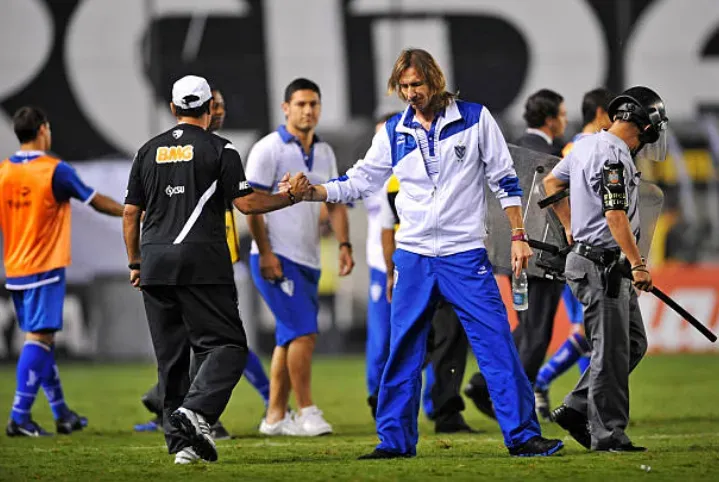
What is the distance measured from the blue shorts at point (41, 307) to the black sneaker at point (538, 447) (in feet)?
13.7

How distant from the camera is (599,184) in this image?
8125 millimetres

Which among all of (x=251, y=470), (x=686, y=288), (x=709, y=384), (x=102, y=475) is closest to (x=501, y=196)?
(x=251, y=470)

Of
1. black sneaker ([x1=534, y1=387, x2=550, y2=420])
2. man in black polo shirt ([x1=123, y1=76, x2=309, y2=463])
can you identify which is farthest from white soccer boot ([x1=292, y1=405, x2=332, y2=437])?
man in black polo shirt ([x1=123, y1=76, x2=309, y2=463])

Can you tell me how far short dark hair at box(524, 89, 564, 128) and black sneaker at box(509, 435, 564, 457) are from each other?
3373 millimetres

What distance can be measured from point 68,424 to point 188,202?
133 inches

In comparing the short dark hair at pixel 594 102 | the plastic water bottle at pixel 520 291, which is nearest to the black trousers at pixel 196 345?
the plastic water bottle at pixel 520 291

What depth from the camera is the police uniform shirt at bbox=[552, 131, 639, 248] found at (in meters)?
7.99

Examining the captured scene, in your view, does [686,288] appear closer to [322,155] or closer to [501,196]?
[322,155]

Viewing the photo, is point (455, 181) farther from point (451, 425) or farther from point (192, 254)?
point (451, 425)

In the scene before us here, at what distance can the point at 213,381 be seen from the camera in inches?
315

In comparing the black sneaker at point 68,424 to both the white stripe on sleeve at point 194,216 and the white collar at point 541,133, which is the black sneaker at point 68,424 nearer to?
the white stripe on sleeve at point 194,216

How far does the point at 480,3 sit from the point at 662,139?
40.8 feet

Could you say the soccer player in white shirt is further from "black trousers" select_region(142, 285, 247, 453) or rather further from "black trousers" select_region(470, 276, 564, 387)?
"black trousers" select_region(142, 285, 247, 453)

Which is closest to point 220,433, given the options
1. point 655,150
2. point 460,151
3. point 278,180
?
point 278,180
